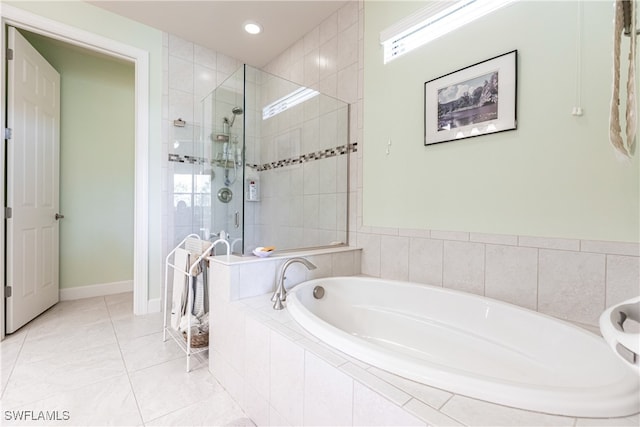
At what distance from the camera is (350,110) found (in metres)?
2.39

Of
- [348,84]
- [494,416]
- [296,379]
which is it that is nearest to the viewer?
[494,416]

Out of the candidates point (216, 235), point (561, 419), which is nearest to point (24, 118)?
point (216, 235)

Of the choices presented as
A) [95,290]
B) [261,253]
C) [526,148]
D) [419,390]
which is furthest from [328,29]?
[95,290]

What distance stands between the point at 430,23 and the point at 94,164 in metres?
3.51

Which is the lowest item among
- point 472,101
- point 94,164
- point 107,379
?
point 107,379

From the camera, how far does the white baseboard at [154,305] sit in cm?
274

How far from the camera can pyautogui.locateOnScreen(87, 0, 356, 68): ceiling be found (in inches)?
94.8

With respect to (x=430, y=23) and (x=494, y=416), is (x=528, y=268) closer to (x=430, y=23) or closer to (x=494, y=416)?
(x=494, y=416)

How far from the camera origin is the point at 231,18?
101 inches

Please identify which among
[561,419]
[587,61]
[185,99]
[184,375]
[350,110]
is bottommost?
[184,375]

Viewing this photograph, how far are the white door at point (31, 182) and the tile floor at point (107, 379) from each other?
303 millimetres

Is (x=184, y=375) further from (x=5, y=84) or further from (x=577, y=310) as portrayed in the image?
(x=5, y=84)

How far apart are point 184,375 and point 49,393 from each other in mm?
634

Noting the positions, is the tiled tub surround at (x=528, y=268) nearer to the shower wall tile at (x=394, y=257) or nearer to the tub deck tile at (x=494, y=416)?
the shower wall tile at (x=394, y=257)
